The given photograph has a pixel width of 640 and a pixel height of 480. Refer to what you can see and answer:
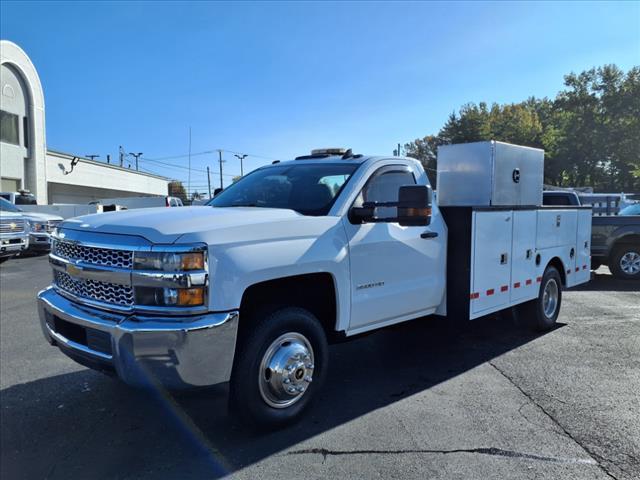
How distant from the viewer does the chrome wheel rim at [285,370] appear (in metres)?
3.47

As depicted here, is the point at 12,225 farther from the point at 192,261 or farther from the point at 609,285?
the point at 609,285

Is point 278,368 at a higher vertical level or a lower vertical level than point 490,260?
lower

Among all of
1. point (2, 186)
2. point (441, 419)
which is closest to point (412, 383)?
point (441, 419)

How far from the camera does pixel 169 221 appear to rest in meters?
3.23

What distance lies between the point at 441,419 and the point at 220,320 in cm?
195

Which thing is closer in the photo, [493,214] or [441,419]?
[441,419]

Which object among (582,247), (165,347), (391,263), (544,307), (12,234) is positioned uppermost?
(391,263)

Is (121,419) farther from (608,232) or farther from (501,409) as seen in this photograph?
(608,232)

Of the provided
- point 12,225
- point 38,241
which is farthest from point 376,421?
point 38,241

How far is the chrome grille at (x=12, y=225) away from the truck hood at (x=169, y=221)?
1031 cm

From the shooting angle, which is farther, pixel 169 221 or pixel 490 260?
pixel 490 260

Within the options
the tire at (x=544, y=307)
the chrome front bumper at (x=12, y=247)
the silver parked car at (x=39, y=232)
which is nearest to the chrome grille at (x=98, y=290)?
the tire at (x=544, y=307)

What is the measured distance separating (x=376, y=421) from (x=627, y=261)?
9.59 meters

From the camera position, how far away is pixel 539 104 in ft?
221
